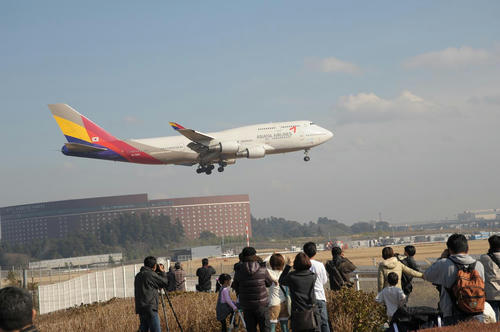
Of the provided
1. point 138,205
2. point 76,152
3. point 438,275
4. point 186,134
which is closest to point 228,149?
point 186,134

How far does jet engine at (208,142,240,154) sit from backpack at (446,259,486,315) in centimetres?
4188

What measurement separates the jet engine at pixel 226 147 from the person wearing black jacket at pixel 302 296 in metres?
40.2

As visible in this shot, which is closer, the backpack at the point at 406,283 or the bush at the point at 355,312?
the backpack at the point at 406,283

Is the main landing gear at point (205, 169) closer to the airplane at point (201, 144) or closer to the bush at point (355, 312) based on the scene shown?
the airplane at point (201, 144)

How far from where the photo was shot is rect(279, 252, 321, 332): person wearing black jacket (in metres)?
10.6

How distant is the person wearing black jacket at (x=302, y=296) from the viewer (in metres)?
10.6

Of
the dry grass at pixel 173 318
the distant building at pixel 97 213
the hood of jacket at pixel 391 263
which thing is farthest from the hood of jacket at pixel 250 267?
the distant building at pixel 97 213

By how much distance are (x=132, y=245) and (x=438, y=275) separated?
142039mm

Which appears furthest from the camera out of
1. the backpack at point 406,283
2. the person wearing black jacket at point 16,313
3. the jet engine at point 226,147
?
the jet engine at point 226,147

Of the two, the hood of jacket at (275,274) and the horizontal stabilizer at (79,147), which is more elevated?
the horizontal stabilizer at (79,147)

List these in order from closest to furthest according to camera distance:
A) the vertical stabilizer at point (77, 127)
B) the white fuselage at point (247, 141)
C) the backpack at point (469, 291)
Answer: the backpack at point (469, 291) < the white fuselage at point (247, 141) < the vertical stabilizer at point (77, 127)

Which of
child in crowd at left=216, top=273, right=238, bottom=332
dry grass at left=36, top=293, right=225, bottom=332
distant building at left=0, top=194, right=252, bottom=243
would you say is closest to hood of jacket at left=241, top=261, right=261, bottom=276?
child in crowd at left=216, top=273, right=238, bottom=332

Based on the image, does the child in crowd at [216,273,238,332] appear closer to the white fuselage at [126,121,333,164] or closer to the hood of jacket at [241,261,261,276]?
the hood of jacket at [241,261,261,276]

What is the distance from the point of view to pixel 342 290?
45.5 feet
